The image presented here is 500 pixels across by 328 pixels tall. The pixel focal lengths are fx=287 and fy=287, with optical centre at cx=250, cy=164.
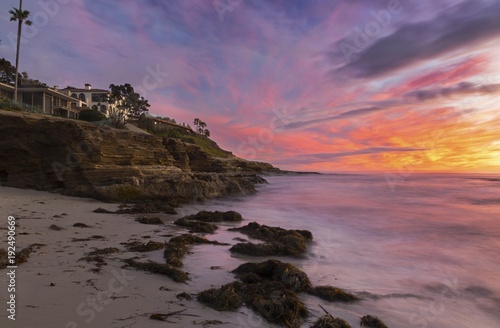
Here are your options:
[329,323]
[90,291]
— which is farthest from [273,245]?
[90,291]

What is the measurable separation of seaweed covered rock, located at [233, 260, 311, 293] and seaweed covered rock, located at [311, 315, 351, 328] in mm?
947

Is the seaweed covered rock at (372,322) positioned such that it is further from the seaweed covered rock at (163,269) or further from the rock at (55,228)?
the rock at (55,228)

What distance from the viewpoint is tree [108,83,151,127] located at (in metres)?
56.0

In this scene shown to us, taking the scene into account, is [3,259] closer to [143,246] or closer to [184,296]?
[143,246]

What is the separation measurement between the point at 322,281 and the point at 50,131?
15.6m

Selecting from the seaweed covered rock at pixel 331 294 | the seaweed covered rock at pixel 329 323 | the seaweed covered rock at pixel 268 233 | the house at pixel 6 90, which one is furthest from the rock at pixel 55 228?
the house at pixel 6 90

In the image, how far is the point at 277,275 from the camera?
4.69 metres

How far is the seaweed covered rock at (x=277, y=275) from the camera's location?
4559 millimetres

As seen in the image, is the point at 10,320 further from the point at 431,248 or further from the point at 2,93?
the point at 2,93

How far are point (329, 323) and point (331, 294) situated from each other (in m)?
1.00

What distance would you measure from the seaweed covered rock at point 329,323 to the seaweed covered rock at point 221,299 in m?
1.02

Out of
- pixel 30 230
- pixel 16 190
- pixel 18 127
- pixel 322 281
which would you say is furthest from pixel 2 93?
pixel 322 281

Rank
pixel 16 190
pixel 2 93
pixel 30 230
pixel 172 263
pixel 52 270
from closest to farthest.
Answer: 1. pixel 52 270
2. pixel 172 263
3. pixel 30 230
4. pixel 16 190
5. pixel 2 93

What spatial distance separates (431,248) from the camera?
8.79 metres
